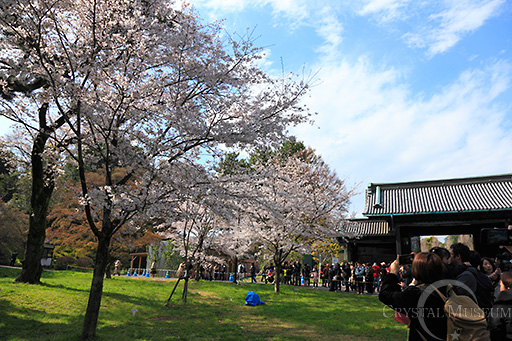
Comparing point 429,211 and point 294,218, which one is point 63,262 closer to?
point 294,218

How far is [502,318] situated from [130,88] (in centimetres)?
696

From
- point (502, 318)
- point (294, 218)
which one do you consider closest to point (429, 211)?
point (294, 218)

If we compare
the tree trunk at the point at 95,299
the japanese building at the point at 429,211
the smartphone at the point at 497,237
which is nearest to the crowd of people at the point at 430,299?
the smartphone at the point at 497,237

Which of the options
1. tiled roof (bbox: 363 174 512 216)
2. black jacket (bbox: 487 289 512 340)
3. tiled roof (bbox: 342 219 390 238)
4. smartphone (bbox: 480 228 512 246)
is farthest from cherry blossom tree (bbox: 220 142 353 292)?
black jacket (bbox: 487 289 512 340)

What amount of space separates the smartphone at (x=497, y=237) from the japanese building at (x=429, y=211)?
561 inches

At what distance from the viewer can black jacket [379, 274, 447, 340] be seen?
2.56 m

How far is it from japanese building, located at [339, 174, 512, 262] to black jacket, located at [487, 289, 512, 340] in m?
15.6

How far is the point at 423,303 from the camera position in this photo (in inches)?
102

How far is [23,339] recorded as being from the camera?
6234 millimetres

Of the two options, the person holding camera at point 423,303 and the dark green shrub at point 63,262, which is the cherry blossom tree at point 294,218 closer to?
the person holding camera at point 423,303

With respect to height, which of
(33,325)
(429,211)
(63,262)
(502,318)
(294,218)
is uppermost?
(429,211)

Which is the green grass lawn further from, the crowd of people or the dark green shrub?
the dark green shrub

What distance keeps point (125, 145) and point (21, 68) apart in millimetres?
2577

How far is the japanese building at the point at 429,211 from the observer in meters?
18.0
